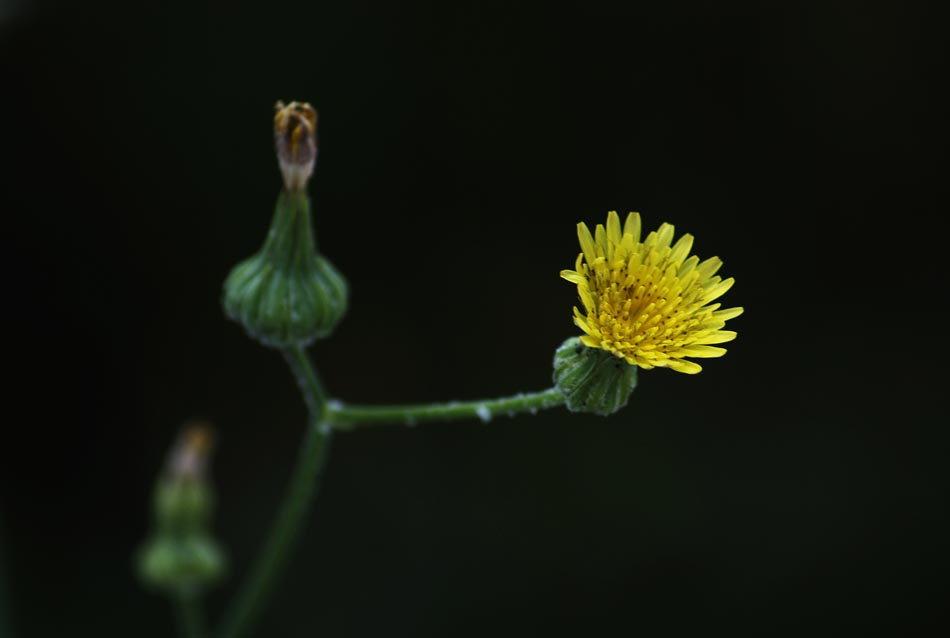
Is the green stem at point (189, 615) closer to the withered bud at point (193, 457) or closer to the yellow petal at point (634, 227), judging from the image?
the withered bud at point (193, 457)

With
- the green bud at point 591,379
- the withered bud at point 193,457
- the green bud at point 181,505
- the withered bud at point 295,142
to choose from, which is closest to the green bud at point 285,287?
the withered bud at point 295,142

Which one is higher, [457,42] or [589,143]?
[457,42]

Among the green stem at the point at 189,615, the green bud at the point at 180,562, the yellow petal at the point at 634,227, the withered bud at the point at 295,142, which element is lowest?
the green stem at the point at 189,615

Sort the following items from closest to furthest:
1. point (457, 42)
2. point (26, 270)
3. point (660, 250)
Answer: point (660, 250)
point (26, 270)
point (457, 42)

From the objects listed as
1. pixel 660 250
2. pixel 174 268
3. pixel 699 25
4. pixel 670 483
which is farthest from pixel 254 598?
pixel 699 25

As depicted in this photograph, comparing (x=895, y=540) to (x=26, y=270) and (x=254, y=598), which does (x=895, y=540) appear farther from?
(x=26, y=270)

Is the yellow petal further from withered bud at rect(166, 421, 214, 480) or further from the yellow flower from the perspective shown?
withered bud at rect(166, 421, 214, 480)

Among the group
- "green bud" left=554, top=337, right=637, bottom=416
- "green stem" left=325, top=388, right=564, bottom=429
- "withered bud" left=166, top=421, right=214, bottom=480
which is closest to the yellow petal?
"green bud" left=554, top=337, right=637, bottom=416
